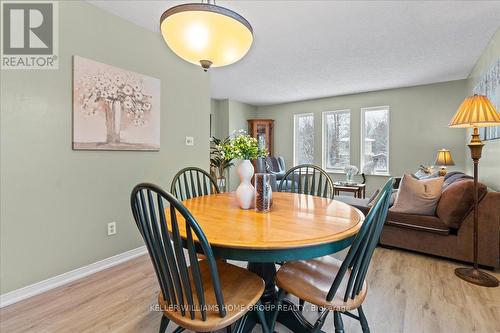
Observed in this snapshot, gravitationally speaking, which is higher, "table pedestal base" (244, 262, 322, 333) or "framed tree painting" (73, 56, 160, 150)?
"framed tree painting" (73, 56, 160, 150)

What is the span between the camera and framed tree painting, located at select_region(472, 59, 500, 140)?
264 cm

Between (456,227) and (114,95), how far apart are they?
11.4 feet

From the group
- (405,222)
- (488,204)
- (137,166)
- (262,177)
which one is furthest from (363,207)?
(137,166)

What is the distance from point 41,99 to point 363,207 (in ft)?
10.7

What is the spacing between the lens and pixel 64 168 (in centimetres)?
209

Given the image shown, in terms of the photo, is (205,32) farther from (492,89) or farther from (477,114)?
(492,89)

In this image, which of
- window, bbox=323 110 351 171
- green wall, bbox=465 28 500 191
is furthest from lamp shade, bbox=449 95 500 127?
window, bbox=323 110 351 171

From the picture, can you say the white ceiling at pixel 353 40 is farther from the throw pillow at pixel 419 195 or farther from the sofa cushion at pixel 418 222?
the sofa cushion at pixel 418 222

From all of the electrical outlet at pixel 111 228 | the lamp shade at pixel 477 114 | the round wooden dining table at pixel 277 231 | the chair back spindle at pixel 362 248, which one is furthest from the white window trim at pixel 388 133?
the electrical outlet at pixel 111 228

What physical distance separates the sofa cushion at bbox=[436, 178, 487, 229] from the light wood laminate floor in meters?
0.47

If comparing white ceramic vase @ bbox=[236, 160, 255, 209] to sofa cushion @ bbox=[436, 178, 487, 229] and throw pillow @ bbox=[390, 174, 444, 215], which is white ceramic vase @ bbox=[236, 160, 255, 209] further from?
sofa cushion @ bbox=[436, 178, 487, 229]

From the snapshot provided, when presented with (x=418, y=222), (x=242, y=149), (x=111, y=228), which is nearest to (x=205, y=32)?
(x=242, y=149)

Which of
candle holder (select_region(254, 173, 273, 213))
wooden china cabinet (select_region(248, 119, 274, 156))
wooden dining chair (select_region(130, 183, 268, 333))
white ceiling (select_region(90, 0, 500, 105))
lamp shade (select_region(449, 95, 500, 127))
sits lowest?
wooden dining chair (select_region(130, 183, 268, 333))

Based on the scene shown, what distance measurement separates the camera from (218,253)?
3.38ft
